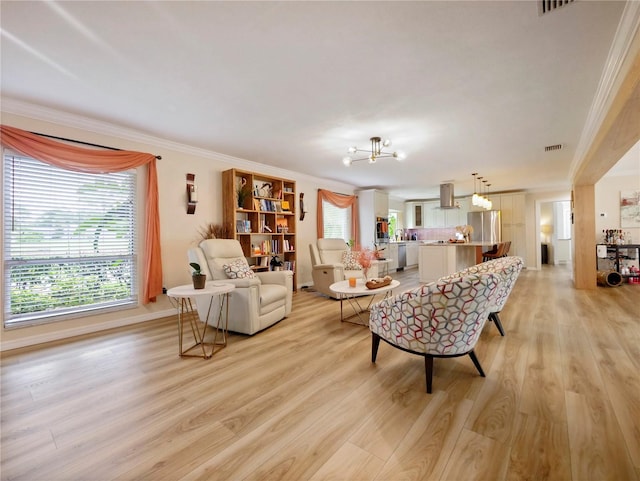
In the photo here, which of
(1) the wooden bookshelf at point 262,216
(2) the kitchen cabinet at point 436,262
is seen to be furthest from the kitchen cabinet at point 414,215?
(1) the wooden bookshelf at point 262,216

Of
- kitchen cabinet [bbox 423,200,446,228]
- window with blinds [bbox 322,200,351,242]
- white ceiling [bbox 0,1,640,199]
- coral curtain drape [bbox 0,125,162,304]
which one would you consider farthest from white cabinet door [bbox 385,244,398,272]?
coral curtain drape [bbox 0,125,162,304]

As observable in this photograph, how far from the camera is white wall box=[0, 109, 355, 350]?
3.05 metres

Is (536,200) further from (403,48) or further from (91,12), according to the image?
(91,12)

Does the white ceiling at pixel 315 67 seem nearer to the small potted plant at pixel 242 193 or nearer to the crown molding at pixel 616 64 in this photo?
the crown molding at pixel 616 64

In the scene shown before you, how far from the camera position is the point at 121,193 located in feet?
12.1

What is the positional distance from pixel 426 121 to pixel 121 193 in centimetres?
394

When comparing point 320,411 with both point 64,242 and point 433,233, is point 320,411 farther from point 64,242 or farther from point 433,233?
point 433,233

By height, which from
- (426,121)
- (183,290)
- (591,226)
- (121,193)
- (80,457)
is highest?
(426,121)

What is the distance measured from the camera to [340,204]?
713 centimetres

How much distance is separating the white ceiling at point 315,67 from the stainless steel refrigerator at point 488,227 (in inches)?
181

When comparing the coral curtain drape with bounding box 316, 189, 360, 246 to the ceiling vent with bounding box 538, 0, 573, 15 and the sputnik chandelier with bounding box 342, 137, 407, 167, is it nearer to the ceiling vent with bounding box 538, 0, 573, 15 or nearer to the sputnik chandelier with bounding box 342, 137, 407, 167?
the sputnik chandelier with bounding box 342, 137, 407, 167

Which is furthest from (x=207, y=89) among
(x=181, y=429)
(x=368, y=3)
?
(x=181, y=429)

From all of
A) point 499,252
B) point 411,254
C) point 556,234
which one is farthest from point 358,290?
point 556,234

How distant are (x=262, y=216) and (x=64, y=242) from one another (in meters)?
2.79
